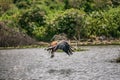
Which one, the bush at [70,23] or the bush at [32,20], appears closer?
the bush at [70,23]

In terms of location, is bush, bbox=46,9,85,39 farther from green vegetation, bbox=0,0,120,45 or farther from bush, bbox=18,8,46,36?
bush, bbox=18,8,46,36

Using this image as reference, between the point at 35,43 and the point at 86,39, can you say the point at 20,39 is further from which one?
the point at 86,39

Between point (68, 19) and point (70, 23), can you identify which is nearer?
point (70, 23)

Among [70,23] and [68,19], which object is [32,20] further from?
[70,23]

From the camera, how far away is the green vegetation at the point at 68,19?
12625 centimetres

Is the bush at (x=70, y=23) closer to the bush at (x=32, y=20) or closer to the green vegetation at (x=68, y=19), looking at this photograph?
the green vegetation at (x=68, y=19)

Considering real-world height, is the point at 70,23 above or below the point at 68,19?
below

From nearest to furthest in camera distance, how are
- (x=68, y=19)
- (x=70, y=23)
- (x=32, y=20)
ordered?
(x=70, y=23)
(x=68, y=19)
(x=32, y=20)

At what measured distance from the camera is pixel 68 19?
421 feet

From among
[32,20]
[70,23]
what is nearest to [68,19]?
[70,23]

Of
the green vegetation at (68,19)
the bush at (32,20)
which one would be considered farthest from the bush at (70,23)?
the bush at (32,20)

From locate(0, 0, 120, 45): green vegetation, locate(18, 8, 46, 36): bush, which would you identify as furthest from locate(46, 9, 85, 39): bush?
locate(18, 8, 46, 36): bush

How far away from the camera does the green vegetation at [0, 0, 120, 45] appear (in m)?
126

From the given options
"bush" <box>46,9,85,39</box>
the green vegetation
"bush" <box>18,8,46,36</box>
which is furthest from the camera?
"bush" <box>18,8,46,36</box>
